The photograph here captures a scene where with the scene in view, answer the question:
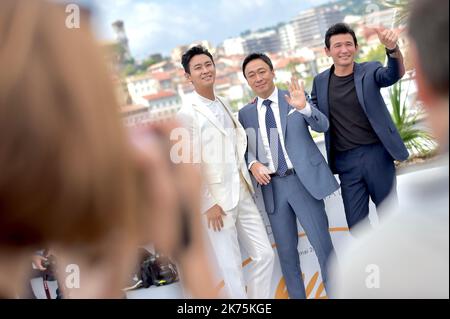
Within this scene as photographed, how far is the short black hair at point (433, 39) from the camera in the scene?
1.94ft

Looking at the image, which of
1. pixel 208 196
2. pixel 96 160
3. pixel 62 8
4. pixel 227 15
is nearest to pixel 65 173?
pixel 96 160

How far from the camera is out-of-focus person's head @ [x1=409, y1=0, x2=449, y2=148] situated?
1.93 feet

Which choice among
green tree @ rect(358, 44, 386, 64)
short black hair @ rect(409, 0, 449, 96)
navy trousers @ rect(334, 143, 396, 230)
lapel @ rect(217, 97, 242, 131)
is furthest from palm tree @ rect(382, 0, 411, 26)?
short black hair @ rect(409, 0, 449, 96)

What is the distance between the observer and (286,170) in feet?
8.58

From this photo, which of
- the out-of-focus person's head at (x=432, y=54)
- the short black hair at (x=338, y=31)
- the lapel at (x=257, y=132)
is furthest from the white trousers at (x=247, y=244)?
the out-of-focus person's head at (x=432, y=54)

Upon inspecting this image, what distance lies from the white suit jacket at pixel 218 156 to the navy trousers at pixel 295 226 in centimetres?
19

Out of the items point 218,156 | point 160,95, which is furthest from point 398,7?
point 160,95

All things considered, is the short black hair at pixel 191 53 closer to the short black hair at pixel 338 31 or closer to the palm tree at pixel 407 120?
the short black hair at pixel 338 31

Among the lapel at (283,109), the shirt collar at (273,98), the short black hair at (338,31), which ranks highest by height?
the short black hair at (338,31)

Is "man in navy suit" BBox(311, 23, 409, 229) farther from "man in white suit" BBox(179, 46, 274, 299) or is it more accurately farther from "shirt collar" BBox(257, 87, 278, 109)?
"man in white suit" BBox(179, 46, 274, 299)

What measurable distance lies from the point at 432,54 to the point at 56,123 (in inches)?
16.8

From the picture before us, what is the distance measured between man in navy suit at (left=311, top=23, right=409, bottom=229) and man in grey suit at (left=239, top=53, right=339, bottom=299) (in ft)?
0.41

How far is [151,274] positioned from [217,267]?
0.34m

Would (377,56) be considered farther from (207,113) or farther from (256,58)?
(207,113)
